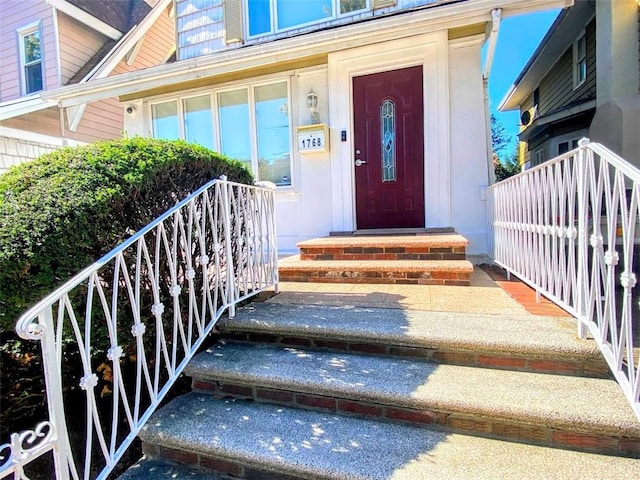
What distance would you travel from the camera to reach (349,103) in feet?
15.6

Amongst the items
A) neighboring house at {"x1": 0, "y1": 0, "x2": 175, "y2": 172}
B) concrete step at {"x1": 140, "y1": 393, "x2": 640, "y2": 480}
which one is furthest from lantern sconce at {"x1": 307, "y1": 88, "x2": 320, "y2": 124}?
neighboring house at {"x1": 0, "y1": 0, "x2": 175, "y2": 172}

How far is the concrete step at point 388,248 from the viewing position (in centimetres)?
350

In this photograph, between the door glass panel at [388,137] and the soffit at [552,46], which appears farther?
the soffit at [552,46]

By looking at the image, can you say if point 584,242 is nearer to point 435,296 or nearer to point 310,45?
point 435,296

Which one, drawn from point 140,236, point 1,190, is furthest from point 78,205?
point 1,190

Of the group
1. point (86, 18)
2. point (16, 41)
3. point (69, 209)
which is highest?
point (86, 18)

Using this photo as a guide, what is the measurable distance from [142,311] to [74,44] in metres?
8.36

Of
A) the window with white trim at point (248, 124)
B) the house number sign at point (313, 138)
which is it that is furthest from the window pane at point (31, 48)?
the house number sign at point (313, 138)

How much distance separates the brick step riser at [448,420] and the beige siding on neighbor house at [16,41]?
8.35 metres

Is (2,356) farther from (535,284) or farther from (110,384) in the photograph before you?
(535,284)

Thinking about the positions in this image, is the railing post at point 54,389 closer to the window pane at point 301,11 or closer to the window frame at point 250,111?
the window frame at point 250,111

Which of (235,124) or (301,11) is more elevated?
(301,11)

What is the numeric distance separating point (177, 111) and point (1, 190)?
4.40 m

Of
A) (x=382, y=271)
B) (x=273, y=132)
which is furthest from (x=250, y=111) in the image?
(x=382, y=271)
